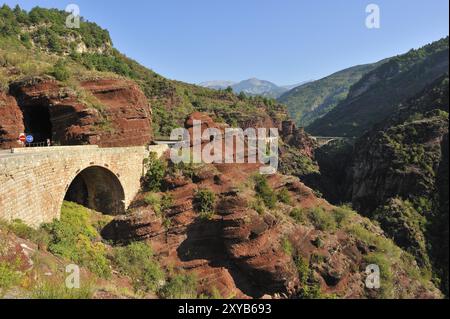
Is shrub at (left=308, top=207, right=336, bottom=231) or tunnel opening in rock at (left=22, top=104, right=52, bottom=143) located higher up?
tunnel opening in rock at (left=22, top=104, right=52, bottom=143)

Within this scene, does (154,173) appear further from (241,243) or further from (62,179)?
(241,243)

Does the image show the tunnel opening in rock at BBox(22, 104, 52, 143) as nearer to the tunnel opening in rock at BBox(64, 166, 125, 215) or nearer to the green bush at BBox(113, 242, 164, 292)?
the tunnel opening in rock at BBox(64, 166, 125, 215)

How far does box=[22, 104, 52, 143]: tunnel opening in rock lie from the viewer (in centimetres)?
2325

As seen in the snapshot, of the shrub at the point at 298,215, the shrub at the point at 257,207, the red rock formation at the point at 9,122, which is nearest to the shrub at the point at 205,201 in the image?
the shrub at the point at 257,207

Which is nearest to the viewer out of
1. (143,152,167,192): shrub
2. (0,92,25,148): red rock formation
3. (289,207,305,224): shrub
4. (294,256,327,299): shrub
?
(294,256,327,299): shrub

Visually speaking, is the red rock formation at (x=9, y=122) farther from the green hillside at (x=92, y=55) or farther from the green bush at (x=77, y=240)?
the green hillside at (x=92, y=55)

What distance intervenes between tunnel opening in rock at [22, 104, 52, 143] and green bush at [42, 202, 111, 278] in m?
7.11

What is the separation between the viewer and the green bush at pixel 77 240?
14.7 meters

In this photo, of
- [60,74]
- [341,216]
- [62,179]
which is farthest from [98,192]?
[341,216]

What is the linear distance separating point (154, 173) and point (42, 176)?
8863mm

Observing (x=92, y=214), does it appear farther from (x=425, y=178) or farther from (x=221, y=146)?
(x=425, y=178)

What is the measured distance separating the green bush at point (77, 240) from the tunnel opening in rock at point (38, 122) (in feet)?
23.3

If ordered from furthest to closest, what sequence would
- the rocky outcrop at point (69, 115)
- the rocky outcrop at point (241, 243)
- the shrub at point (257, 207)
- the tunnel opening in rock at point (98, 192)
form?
1. the rocky outcrop at point (69, 115)
2. the tunnel opening in rock at point (98, 192)
3. the shrub at point (257, 207)
4. the rocky outcrop at point (241, 243)

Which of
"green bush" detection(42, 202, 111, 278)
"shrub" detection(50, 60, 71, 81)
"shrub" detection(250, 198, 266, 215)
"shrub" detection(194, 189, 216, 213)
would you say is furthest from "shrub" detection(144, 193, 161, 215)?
"shrub" detection(50, 60, 71, 81)
